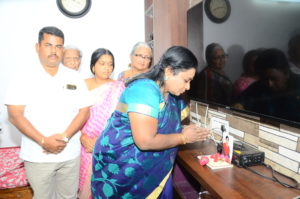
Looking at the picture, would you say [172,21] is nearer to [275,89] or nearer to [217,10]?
[217,10]

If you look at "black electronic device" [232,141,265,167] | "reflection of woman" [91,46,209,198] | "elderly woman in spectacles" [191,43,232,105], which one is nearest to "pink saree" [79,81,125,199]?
"reflection of woman" [91,46,209,198]

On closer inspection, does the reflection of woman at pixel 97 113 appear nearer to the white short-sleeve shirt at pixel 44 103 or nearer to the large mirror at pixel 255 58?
the white short-sleeve shirt at pixel 44 103

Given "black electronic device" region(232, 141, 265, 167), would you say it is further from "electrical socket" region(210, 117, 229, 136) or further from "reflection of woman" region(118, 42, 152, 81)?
"reflection of woman" region(118, 42, 152, 81)

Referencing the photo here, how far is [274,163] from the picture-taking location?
1197mm

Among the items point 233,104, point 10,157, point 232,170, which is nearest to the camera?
point 232,170

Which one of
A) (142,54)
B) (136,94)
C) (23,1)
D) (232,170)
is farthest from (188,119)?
(23,1)

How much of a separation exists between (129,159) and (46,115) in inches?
27.6

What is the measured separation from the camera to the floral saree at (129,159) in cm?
116

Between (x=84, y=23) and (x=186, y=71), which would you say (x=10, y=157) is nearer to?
(x=84, y=23)

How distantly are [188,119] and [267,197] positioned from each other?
1301 millimetres

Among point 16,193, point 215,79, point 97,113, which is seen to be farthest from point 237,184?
point 16,193

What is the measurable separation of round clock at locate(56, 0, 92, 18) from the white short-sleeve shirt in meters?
1.47

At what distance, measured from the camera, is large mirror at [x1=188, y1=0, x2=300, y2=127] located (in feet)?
3.23

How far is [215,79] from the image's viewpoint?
1557 mm
